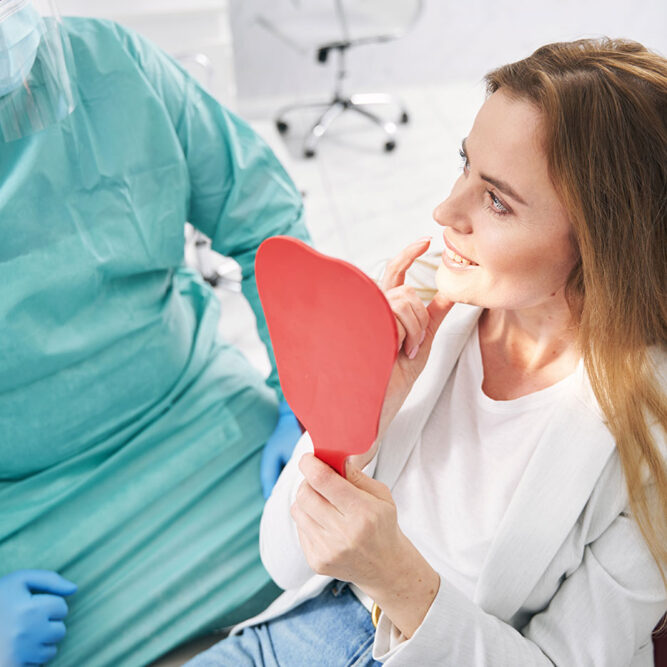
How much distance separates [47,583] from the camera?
3.83ft

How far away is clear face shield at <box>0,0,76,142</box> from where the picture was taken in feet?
3.33

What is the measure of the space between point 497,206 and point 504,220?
0.07 ft

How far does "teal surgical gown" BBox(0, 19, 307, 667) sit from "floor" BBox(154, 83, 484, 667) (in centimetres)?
106

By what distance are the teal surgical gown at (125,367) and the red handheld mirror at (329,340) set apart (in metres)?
0.53

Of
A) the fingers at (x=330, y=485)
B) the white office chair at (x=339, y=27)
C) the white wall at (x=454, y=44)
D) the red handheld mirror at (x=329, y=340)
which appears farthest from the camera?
the white wall at (x=454, y=44)

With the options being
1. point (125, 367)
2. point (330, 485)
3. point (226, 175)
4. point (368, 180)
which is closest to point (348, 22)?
point (368, 180)

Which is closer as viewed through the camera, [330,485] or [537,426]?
[330,485]

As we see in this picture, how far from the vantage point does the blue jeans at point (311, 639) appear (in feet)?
3.65

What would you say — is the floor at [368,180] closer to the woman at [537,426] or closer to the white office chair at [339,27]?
the white office chair at [339,27]

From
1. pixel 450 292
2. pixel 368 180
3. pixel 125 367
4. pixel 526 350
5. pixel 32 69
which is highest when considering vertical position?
pixel 32 69

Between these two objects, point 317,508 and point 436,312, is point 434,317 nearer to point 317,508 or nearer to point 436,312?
point 436,312

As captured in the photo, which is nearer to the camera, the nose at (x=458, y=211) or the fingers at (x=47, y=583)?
the nose at (x=458, y=211)

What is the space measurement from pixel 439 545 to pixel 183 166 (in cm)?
73

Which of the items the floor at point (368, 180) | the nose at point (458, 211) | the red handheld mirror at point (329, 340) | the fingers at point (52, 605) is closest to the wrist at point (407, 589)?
the red handheld mirror at point (329, 340)
